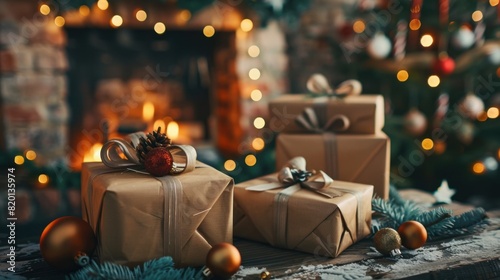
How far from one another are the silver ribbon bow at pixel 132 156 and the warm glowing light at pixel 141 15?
5.16ft

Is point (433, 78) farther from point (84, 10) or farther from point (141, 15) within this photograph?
point (84, 10)

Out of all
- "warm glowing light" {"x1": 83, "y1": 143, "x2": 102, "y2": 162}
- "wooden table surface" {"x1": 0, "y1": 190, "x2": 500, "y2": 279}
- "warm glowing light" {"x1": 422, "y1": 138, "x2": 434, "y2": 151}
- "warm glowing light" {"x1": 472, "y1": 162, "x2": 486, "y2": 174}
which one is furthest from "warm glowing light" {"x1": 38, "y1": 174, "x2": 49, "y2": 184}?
"warm glowing light" {"x1": 472, "y1": 162, "x2": 486, "y2": 174}

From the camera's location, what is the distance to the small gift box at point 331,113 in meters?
1.33

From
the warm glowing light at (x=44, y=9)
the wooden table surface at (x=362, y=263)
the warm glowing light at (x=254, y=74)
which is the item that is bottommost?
the wooden table surface at (x=362, y=263)

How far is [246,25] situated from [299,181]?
1.69 metres

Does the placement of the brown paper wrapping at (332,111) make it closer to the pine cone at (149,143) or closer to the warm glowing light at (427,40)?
the pine cone at (149,143)

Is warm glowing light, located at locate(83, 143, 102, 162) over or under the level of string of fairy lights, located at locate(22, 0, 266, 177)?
under

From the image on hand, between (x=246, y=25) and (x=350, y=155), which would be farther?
(x=246, y=25)

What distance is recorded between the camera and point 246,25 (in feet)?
8.79

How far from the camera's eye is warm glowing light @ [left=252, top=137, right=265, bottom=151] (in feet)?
9.02

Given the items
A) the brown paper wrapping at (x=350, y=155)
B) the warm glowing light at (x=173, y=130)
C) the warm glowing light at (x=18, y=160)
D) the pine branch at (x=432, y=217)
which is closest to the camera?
the pine branch at (x=432, y=217)

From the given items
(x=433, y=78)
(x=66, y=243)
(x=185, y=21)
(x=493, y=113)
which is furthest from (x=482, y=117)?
(x=66, y=243)

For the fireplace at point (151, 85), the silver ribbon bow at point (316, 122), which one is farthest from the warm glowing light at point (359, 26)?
the silver ribbon bow at point (316, 122)

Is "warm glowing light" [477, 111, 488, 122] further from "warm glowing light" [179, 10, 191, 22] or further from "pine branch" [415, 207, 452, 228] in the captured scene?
"pine branch" [415, 207, 452, 228]
